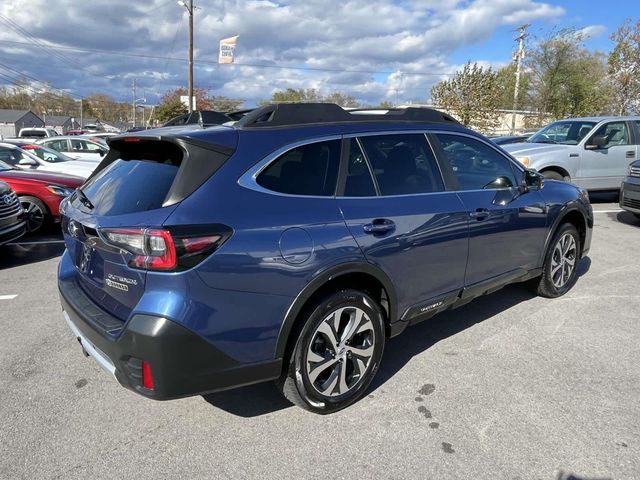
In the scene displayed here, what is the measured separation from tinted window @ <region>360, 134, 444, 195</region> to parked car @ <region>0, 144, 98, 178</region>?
8.58 metres

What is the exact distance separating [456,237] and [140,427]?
93.6 inches

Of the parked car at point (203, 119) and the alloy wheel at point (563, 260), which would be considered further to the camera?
the alloy wheel at point (563, 260)

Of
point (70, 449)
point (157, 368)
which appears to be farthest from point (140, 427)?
point (157, 368)

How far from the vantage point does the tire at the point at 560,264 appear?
4.56 metres

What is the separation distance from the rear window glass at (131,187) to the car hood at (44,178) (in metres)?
5.40

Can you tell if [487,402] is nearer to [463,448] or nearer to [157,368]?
[463,448]

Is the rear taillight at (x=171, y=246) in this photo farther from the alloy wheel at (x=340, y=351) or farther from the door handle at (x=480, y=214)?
the door handle at (x=480, y=214)

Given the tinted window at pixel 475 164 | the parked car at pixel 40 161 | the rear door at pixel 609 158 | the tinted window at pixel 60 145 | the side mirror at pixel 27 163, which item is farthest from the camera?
the tinted window at pixel 60 145

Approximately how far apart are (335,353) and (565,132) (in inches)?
365

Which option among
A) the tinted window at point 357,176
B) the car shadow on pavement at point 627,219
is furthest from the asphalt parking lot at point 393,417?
the car shadow on pavement at point 627,219

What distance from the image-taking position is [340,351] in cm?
284

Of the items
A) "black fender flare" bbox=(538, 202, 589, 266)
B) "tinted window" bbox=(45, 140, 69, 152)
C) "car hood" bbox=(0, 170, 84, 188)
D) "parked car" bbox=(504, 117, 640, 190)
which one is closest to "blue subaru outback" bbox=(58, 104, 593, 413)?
"black fender flare" bbox=(538, 202, 589, 266)

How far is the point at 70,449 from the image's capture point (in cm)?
254

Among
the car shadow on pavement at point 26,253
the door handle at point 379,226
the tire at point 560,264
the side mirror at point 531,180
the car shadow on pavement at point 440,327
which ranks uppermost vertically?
the side mirror at point 531,180
